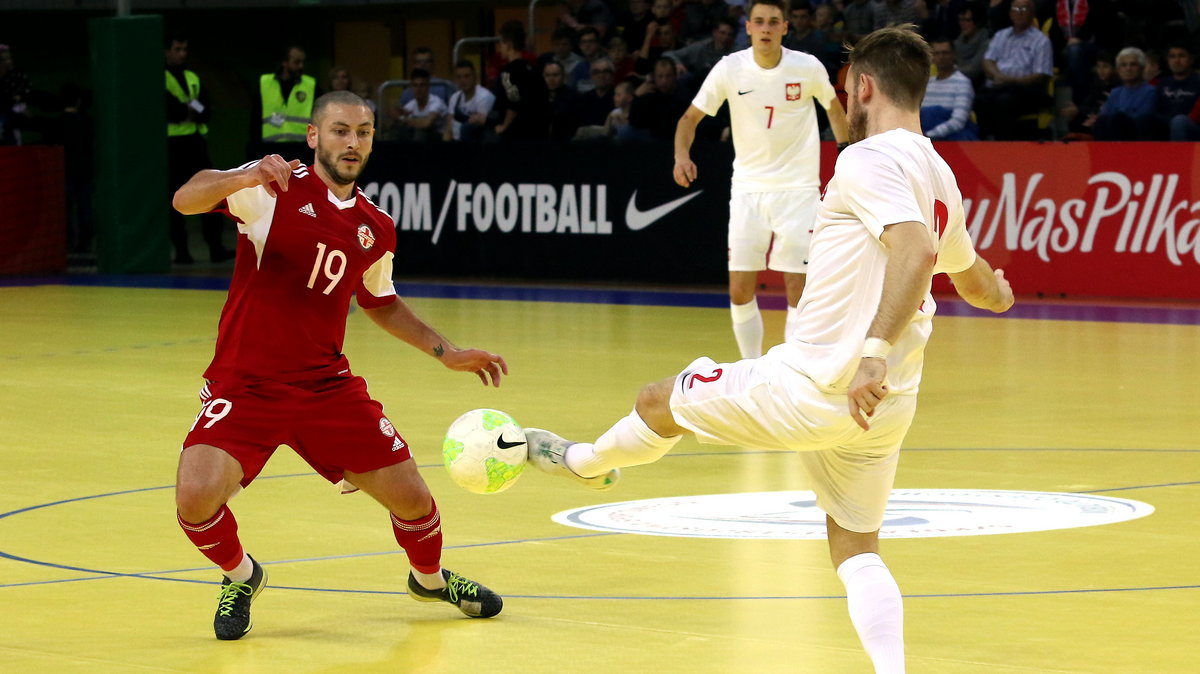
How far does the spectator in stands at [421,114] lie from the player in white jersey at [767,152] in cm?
1049

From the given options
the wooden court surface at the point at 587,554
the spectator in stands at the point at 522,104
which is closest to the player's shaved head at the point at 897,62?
the wooden court surface at the point at 587,554

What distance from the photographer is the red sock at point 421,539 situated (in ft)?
20.9

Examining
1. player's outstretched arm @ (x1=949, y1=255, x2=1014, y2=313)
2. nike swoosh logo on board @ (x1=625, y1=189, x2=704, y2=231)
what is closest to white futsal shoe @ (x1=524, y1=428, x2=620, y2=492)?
player's outstretched arm @ (x1=949, y1=255, x2=1014, y2=313)

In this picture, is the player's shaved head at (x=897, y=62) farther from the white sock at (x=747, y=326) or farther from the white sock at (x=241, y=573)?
the white sock at (x=747, y=326)

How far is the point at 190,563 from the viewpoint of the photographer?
7.39 metres

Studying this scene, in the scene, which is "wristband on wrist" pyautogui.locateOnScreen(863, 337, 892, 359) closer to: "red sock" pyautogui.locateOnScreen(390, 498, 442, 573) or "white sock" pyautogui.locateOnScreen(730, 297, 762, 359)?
"red sock" pyautogui.locateOnScreen(390, 498, 442, 573)

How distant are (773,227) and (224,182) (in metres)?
7.09

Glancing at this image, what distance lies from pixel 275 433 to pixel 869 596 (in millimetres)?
2192

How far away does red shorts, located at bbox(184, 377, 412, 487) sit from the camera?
6199mm

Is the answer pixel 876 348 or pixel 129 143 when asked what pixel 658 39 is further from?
pixel 876 348

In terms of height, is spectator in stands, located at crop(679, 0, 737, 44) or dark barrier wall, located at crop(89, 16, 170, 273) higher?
spectator in stands, located at crop(679, 0, 737, 44)

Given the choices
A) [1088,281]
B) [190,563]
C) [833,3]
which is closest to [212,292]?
[833,3]

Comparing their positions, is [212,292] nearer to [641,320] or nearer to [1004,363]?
[641,320]

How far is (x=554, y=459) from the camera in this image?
239 inches
